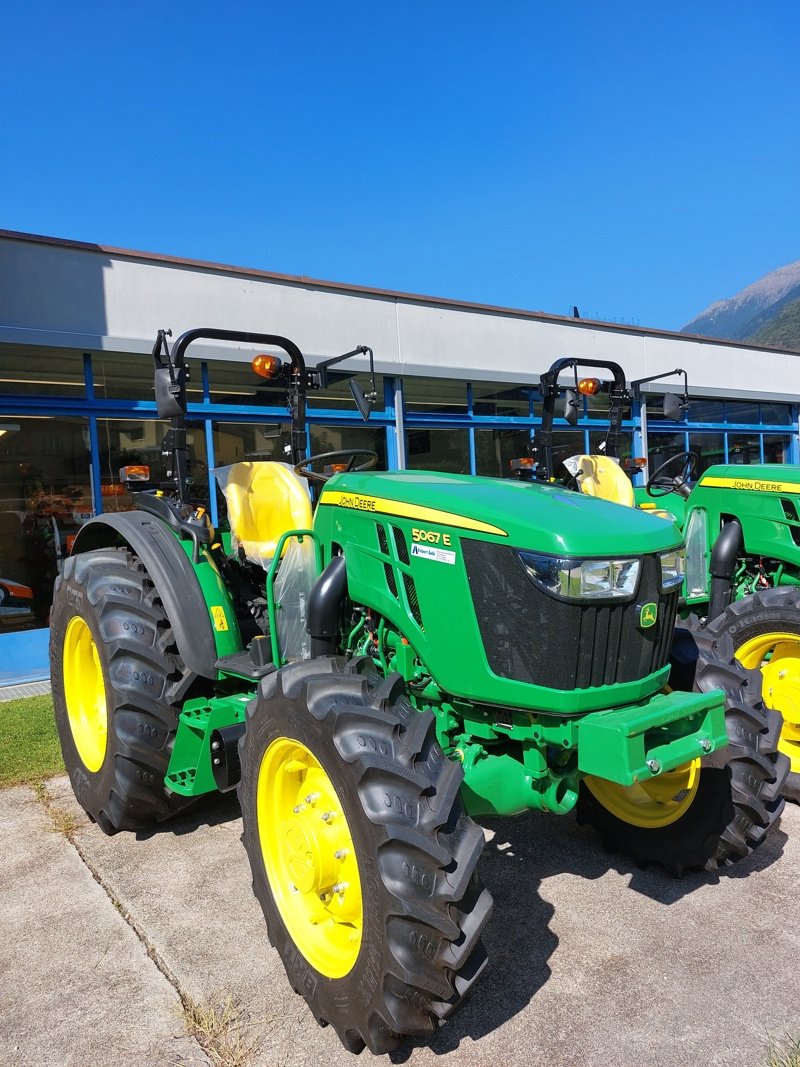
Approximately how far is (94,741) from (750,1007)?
3073mm

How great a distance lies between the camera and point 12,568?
7.55m

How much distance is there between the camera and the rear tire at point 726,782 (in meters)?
3.03

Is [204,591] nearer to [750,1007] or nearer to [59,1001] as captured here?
[59,1001]

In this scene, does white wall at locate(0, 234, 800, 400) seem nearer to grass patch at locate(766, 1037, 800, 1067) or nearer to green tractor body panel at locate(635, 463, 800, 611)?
green tractor body panel at locate(635, 463, 800, 611)

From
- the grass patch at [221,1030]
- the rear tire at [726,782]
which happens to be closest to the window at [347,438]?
the rear tire at [726,782]

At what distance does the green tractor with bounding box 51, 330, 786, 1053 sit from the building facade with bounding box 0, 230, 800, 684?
9.54 ft

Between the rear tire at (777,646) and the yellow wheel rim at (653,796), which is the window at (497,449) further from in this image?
the yellow wheel rim at (653,796)

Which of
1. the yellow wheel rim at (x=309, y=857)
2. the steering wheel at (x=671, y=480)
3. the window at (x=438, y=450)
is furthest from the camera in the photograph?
the window at (x=438, y=450)

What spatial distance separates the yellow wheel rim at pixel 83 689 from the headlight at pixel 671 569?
279 cm

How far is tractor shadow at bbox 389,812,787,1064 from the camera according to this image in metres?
2.38

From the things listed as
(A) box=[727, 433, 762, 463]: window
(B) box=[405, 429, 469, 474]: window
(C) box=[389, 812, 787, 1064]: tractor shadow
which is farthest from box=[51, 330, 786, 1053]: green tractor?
(A) box=[727, 433, 762, 463]: window

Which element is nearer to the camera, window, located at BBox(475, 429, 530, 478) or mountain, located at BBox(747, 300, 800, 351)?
window, located at BBox(475, 429, 530, 478)

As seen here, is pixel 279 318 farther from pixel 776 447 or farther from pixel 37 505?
pixel 776 447

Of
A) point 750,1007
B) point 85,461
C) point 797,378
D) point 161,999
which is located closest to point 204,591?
point 161,999
